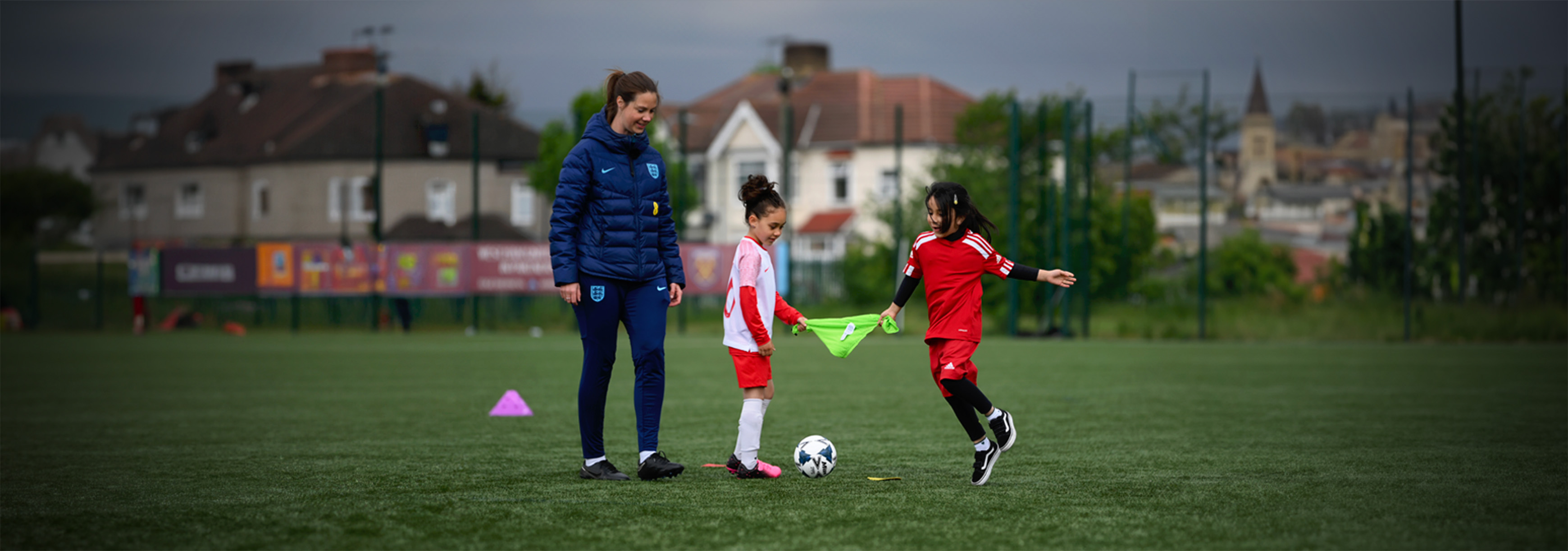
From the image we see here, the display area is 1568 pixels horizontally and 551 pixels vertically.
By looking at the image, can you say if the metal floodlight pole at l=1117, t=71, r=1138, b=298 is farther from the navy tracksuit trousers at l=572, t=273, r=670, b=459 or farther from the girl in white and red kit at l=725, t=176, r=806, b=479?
the navy tracksuit trousers at l=572, t=273, r=670, b=459

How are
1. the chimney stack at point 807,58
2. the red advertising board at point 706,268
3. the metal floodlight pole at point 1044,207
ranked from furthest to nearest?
the chimney stack at point 807,58 < the red advertising board at point 706,268 < the metal floodlight pole at point 1044,207

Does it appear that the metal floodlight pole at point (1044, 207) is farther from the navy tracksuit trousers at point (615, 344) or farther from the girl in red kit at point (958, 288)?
the navy tracksuit trousers at point (615, 344)

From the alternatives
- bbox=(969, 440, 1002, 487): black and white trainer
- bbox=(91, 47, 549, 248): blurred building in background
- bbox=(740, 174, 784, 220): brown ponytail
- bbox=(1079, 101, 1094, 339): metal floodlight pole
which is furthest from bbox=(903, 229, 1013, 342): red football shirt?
bbox=(91, 47, 549, 248): blurred building in background

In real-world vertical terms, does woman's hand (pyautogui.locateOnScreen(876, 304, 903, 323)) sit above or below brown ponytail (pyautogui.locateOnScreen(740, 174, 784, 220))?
below

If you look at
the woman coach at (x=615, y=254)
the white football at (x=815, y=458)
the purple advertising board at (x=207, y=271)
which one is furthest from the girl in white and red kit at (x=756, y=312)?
the purple advertising board at (x=207, y=271)

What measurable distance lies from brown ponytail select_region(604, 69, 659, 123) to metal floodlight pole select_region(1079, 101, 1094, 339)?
1500cm

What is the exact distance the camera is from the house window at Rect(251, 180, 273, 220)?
4200 centimetres

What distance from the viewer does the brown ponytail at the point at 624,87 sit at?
5434mm

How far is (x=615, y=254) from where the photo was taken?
544cm

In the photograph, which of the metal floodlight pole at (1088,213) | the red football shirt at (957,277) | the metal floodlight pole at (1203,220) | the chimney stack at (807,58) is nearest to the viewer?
the red football shirt at (957,277)

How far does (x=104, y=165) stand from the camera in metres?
47.0

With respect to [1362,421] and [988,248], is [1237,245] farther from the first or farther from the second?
[988,248]

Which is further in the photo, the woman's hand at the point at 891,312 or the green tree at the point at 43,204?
the green tree at the point at 43,204

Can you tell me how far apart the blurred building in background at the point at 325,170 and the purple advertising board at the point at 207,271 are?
547 inches
